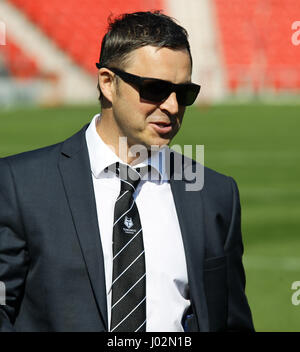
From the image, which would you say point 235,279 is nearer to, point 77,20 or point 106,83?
point 106,83

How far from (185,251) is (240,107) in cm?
2900

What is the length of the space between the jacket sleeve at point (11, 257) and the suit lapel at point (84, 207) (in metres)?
0.18

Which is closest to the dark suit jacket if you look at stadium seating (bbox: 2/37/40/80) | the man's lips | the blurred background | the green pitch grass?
the man's lips

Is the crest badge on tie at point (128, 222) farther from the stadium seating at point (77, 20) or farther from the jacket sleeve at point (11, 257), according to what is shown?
the stadium seating at point (77, 20)

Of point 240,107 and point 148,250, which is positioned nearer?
point 148,250

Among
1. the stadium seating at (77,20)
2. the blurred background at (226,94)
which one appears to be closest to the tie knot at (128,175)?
the blurred background at (226,94)

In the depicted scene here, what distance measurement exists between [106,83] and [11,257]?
0.72m

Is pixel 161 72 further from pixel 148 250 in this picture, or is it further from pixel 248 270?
pixel 248 270

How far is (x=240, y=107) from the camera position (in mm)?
31531

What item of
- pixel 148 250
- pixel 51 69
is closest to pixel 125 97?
pixel 148 250

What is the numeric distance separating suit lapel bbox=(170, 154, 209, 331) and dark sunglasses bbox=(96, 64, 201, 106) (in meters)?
0.32

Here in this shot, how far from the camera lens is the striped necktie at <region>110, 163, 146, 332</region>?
9.15 ft

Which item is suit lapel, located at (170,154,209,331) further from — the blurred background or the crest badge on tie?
the blurred background

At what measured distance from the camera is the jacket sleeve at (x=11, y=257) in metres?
2.69
